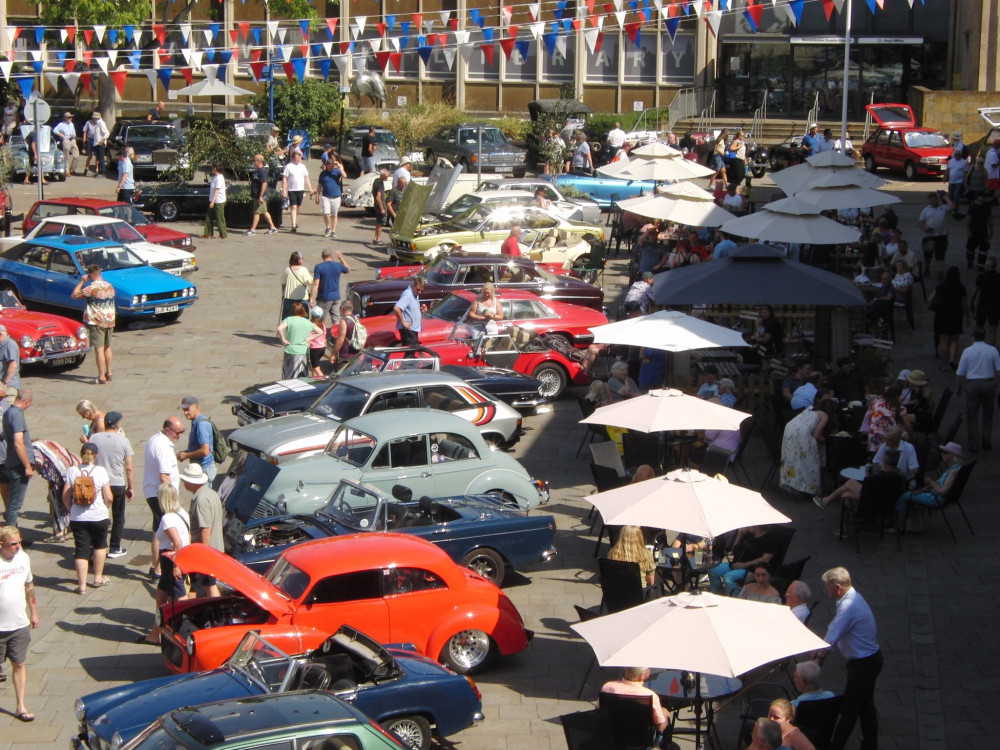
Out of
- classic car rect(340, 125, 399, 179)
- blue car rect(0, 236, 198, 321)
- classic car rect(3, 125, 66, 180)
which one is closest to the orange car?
blue car rect(0, 236, 198, 321)

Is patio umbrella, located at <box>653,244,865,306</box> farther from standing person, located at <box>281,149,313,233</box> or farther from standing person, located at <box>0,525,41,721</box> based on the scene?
standing person, located at <box>281,149,313,233</box>

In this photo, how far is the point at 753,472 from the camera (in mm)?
14945

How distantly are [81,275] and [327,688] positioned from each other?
14.8m

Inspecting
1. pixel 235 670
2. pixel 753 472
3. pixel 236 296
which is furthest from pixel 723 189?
pixel 235 670

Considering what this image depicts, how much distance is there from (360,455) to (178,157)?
19.9m

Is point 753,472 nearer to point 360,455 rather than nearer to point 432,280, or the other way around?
point 360,455

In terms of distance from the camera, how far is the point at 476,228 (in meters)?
24.6

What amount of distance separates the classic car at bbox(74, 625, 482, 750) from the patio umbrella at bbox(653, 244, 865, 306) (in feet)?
26.6

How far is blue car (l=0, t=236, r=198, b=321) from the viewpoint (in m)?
21.1

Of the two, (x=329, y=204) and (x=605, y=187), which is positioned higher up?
(x=605, y=187)

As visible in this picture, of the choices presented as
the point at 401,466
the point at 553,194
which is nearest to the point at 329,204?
the point at 553,194

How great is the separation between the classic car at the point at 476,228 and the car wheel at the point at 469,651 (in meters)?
14.7

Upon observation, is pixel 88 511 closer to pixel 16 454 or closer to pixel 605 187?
pixel 16 454

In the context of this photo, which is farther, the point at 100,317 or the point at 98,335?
the point at 98,335
